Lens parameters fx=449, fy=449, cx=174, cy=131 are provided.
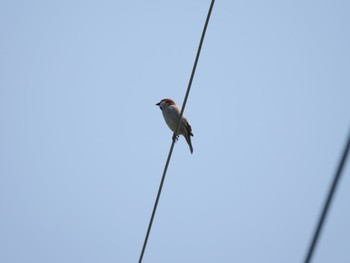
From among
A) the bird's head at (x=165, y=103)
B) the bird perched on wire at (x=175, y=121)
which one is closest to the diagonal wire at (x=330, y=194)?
the bird perched on wire at (x=175, y=121)

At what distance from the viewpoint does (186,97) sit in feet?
14.5

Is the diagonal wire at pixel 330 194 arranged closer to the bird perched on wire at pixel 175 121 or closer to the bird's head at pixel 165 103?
the bird perched on wire at pixel 175 121

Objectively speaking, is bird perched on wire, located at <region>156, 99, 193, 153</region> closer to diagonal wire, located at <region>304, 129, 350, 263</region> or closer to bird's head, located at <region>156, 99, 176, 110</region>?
bird's head, located at <region>156, 99, 176, 110</region>

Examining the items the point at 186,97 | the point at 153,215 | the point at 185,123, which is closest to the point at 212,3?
the point at 186,97

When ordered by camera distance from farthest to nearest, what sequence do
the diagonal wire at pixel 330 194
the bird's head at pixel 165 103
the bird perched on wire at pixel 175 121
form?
the bird's head at pixel 165 103
the bird perched on wire at pixel 175 121
the diagonal wire at pixel 330 194

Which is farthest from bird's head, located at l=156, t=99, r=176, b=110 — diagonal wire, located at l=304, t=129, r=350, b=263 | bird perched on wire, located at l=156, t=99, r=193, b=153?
diagonal wire, located at l=304, t=129, r=350, b=263

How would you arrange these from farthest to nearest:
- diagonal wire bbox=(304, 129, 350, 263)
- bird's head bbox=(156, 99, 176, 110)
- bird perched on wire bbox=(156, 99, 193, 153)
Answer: bird's head bbox=(156, 99, 176, 110) < bird perched on wire bbox=(156, 99, 193, 153) < diagonal wire bbox=(304, 129, 350, 263)

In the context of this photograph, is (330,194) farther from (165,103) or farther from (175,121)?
(165,103)

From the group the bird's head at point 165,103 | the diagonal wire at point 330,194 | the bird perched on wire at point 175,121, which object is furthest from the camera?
the bird's head at point 165,103

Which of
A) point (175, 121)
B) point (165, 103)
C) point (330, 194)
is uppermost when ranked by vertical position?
point (330, 194)

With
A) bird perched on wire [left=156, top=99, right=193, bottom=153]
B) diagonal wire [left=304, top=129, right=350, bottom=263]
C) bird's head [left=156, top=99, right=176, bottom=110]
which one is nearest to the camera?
diagonal wire [left=304, top=129, right=350, bottom=263]

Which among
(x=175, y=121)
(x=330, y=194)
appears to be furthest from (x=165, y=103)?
(x=330, y=194)

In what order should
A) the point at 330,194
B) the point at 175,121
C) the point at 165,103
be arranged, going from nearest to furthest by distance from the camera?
the point at 330,194, the point at 175,121, the point at 165,103

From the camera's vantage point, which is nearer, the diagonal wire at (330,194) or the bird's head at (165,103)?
the diagonal wire at (330,194)
